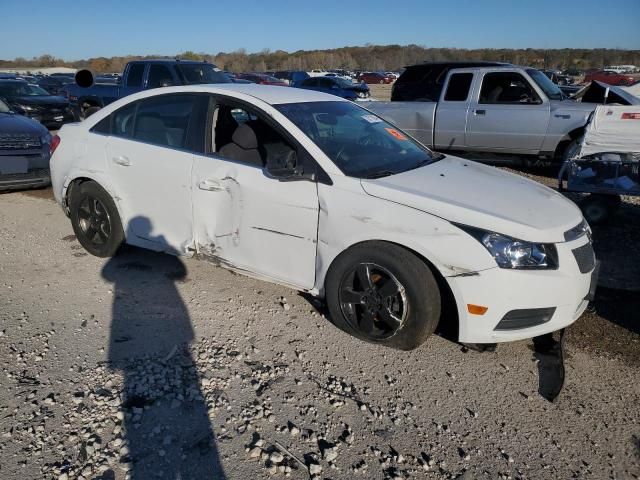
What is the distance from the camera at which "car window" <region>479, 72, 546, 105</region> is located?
8.27 metres

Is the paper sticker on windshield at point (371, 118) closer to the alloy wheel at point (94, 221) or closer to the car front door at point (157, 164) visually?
the car front door at point (157, 164)

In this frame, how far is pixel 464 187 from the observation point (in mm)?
3266

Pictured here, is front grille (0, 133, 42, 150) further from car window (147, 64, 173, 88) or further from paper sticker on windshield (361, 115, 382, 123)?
paper sticker on windshield (361, 115, 382, 123)

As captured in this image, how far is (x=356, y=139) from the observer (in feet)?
12.3

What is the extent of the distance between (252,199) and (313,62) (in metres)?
99.8

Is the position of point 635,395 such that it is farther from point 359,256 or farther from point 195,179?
point 195,179

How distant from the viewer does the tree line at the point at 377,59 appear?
78.8m

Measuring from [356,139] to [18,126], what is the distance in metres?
5.42

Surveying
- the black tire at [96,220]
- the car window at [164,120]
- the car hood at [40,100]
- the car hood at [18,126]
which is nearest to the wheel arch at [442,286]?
the car window at [164,120]

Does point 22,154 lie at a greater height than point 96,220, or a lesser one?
greater

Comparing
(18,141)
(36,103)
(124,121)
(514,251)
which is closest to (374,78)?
(36,103)

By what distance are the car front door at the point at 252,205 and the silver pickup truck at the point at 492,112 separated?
5.66 m

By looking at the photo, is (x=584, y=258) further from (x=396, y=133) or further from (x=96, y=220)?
(x=96, y=220)

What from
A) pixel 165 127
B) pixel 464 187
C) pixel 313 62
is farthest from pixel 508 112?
pixel 313 62
